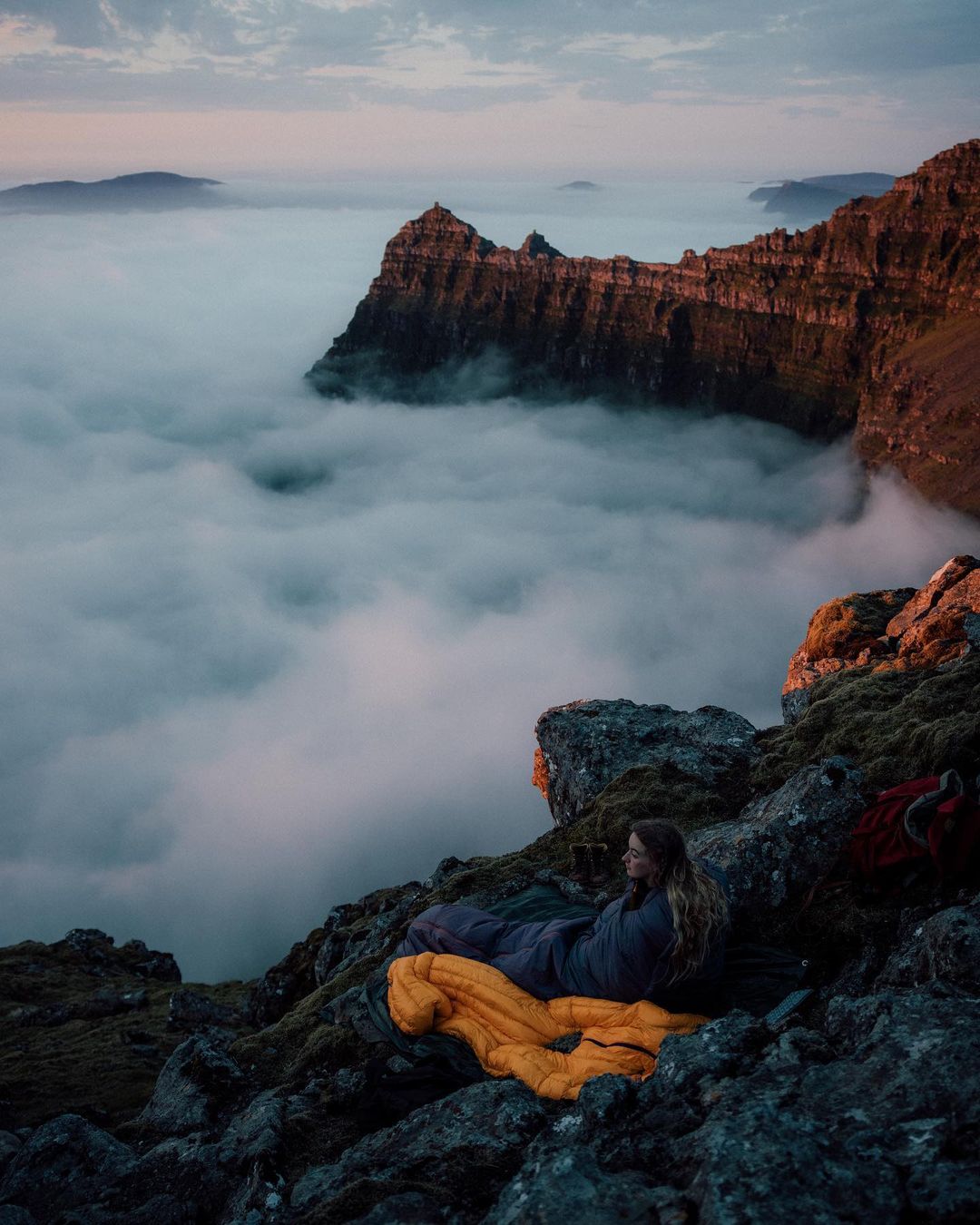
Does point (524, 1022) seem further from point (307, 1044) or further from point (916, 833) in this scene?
point (916, 833)

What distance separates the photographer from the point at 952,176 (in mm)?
187375

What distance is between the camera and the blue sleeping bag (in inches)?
375

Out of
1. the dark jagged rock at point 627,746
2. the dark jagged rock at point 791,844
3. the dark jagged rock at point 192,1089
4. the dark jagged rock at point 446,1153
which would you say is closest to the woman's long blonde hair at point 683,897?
the dark jagged rock at point 446,1153

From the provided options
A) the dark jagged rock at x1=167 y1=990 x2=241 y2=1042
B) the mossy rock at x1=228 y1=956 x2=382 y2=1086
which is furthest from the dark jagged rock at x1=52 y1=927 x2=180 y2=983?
the mossy rock at x1=228 y1=956 x2=382 y2=1086

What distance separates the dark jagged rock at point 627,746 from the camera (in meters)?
18.9

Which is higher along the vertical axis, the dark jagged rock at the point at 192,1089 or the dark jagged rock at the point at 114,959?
the dark jagged rock at the point at 192,1089

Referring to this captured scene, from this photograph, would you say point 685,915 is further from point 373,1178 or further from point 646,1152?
point 373,1178

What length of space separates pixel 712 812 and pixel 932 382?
19235cm

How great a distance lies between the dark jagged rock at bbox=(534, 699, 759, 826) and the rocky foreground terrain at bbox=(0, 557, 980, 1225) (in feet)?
0.26

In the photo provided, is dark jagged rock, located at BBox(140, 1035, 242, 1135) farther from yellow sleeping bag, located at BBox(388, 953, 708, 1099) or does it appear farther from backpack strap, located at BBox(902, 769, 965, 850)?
backpack strap, located at BBox(902, 769, 965, 850)

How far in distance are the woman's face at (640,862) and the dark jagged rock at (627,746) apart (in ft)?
28.9

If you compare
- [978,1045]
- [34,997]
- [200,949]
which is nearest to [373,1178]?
[978,1045]

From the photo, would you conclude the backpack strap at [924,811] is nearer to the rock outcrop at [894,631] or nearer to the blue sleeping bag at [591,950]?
the blue sleeping bag at [591,950]

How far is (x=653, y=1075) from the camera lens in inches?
313
